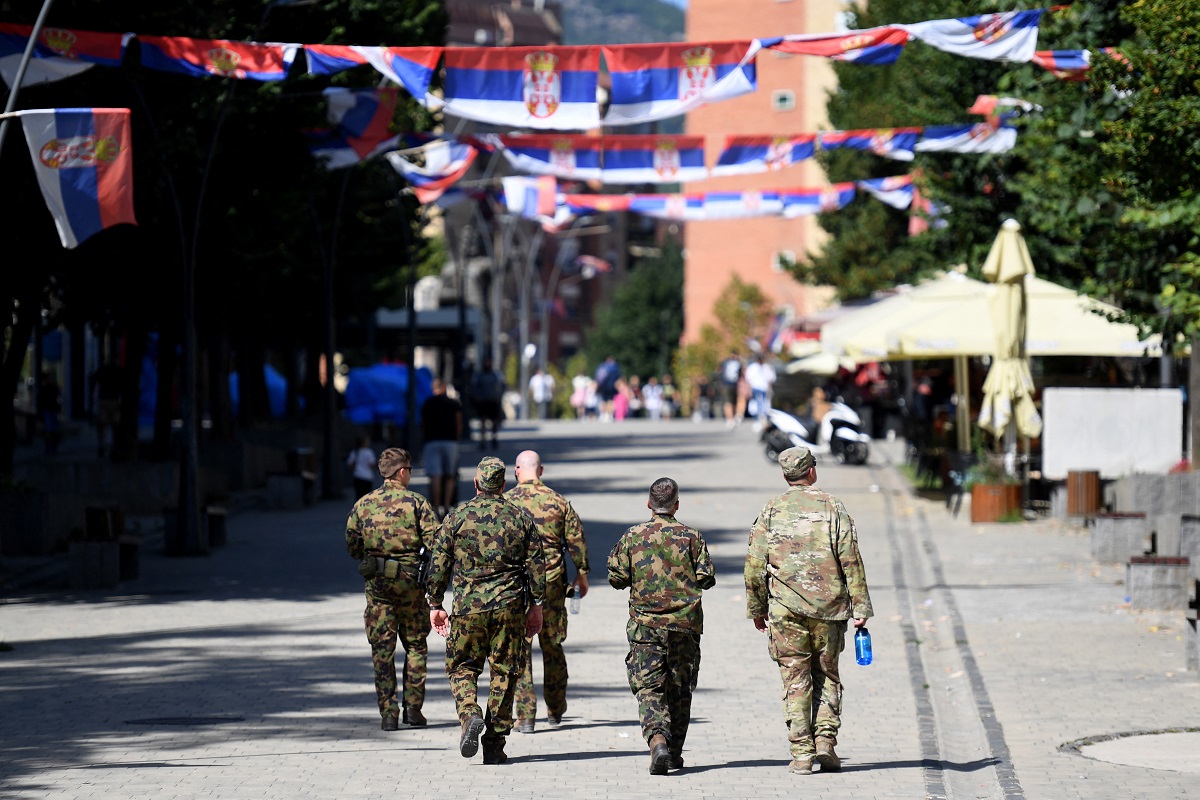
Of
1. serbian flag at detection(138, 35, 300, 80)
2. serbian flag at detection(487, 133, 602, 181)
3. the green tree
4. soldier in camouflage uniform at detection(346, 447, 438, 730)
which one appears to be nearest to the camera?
soldier in camouflage uniform at detection(346, 447, 438, 730)

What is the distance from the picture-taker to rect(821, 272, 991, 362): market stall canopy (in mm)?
25281

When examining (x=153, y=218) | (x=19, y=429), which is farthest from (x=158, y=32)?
(x=19, y=429)

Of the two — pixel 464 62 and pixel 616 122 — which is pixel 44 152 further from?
pixel 616 122

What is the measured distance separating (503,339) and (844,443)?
267 feet

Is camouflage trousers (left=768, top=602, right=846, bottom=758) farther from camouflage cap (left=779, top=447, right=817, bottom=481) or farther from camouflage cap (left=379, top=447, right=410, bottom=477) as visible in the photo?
camouflage cap (left=379, top=447, right=410, bottom=477)

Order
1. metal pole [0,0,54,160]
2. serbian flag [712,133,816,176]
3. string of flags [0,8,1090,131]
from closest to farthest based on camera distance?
metal pole [0,0,54,160], string of flags [0,8,1090,131], serbian flag [712,133,816,176]

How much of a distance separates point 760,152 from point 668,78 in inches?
289

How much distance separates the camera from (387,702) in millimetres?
10523

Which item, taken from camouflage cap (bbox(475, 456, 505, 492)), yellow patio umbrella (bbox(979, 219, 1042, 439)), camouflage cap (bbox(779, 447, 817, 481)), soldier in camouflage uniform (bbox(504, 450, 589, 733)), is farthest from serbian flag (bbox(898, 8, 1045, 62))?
camouflage cap (bbox(475, 456, 505, 492))

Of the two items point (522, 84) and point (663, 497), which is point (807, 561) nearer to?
point (663, 497)

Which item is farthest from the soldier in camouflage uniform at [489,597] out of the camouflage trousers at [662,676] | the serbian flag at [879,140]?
the serbian flag at [879,140]

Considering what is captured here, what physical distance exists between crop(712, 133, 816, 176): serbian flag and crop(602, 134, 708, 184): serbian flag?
0.97ft

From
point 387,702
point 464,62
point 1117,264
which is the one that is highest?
point 464,62

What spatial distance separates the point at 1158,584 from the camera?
609 inches
